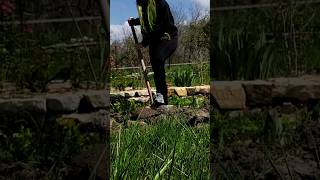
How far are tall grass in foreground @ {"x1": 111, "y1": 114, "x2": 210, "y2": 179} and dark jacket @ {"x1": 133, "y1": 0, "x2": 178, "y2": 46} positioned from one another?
1528 millimetres

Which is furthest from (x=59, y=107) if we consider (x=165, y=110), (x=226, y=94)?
(x=165, y=110)

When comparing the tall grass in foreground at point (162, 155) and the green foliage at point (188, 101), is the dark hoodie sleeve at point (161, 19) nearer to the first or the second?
the tall grass in foreground at point (162, 155)

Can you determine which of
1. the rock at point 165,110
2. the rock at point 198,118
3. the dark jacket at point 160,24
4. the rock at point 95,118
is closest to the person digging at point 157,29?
the dark jacket at point 160,24

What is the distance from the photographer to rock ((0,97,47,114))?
1.47m

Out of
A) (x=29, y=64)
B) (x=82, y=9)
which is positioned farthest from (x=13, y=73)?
(x=82, y=9)

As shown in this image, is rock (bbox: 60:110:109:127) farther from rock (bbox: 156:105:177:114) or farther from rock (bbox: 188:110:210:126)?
rock (bbox: 156:105:177:114)

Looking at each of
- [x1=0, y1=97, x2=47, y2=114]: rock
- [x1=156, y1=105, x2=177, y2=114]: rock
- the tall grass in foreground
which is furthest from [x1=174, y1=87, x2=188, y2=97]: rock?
[x1=0, y1=97, x2=47, y2=114]: rock

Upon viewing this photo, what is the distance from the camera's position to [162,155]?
2.08m

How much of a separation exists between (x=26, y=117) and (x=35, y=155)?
6.0 inches

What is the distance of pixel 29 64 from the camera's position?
4.98 feet

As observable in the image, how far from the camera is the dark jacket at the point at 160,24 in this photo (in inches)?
161

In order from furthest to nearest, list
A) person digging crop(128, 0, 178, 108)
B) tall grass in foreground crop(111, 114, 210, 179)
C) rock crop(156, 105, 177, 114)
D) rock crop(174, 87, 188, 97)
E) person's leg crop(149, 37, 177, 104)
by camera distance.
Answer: rock crop(174, 87, 188, 97)
rock crop(156, 105, 177, 114)
person's leg crop(149, 37, 177, 104)
person digging crop(128, 0, 178, 108)
tall grass in foreground crop(111, 114, 210, 179)

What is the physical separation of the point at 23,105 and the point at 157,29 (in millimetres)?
2838

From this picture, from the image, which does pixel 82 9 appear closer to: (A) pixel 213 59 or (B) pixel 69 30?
(B) pixel 69 30
